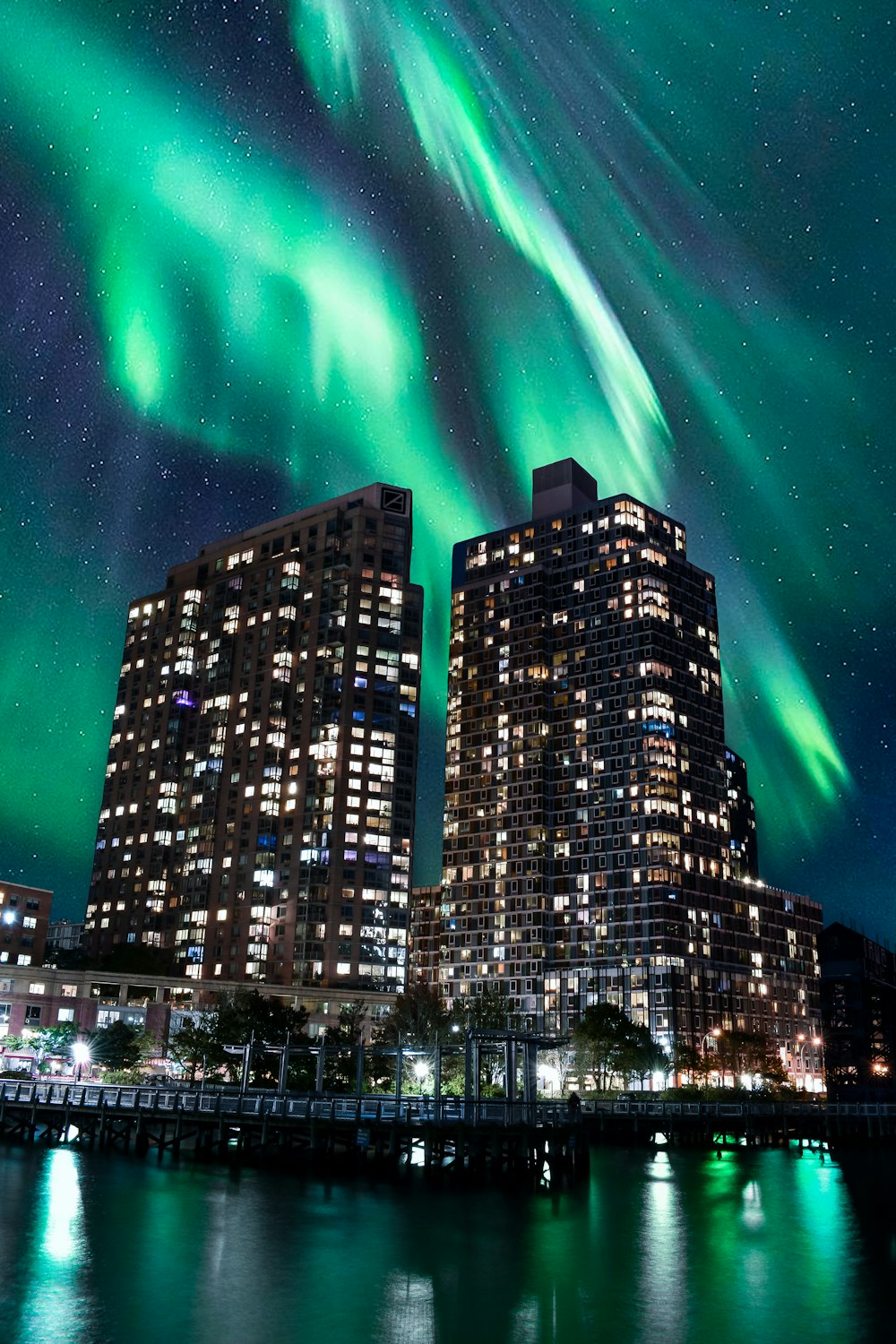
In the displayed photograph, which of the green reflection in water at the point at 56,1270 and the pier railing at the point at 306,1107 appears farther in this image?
the pier railing at the point at 306,1107

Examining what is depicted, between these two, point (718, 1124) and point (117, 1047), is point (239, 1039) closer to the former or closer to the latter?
point (117, 1047)

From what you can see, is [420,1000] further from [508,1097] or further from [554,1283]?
[554,1283]

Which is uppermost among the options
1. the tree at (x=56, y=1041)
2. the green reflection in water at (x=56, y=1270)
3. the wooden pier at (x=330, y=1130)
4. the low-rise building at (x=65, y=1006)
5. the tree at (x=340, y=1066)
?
the low-rise building at (x=65, y=1006)

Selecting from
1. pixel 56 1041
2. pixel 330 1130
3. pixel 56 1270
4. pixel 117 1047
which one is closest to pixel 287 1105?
pixel 330 1130

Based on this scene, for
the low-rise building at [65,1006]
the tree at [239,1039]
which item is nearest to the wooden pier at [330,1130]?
the tree at [239,1039]

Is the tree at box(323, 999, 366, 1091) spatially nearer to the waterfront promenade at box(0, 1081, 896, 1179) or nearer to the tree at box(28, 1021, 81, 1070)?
the waterfront promenade at box(0, 1081, 896, 1179)

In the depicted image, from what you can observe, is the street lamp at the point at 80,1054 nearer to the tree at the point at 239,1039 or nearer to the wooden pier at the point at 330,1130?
the tree at the point at 239,1039

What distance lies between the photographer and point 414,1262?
52594 mm

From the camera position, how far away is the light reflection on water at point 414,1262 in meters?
42.1

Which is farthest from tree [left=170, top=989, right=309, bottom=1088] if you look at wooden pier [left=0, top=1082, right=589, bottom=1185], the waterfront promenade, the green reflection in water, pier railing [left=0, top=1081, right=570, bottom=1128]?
the green reflection in water

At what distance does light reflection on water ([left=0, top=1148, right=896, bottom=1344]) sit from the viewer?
42125mm

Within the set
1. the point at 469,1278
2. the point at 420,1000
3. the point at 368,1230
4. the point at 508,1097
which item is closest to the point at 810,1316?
the point at 469,1278

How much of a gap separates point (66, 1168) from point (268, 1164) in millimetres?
14124

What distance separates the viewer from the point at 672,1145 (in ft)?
394
